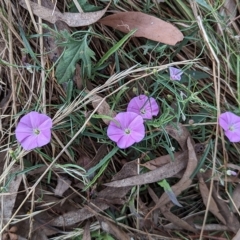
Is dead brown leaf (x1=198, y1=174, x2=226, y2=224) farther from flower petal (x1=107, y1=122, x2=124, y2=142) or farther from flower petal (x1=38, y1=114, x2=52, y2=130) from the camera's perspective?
flower petal (x1=38, y1=114, x2=52, y2=130)

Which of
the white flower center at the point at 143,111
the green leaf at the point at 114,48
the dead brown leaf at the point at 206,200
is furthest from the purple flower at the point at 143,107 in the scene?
the dead brown leaf at the point at 206,200

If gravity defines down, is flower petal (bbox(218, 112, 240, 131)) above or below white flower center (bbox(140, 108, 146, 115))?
below

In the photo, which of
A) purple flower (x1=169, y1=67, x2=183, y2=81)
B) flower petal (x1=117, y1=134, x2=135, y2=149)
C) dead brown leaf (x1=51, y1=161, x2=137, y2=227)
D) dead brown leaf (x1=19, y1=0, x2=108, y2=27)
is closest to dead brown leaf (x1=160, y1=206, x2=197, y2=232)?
dead brown leaf (x1=51, y1=161, x2=137, y2=227)

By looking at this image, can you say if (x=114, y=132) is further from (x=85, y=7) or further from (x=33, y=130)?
(x=85, y=7)

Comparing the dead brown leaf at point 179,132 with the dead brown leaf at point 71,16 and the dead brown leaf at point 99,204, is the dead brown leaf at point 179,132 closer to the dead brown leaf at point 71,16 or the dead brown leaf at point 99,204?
the dead brown leaf at point 99,204

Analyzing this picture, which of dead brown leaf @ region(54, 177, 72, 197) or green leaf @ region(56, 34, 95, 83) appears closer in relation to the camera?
green leaf @ region(56, 34, 95, 83)

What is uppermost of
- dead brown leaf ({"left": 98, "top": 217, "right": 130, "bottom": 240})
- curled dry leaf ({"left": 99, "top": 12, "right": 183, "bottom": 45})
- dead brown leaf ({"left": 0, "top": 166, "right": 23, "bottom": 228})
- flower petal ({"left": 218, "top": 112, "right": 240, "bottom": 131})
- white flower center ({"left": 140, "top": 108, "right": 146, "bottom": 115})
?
curled dry leaf ({"left": 99, "top": 12, "right": 183, "bottom": 45})

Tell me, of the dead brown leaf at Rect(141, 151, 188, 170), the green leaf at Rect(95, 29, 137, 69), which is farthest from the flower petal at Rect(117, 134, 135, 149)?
the green leaf at Rect(95, 29, 137, 69)
